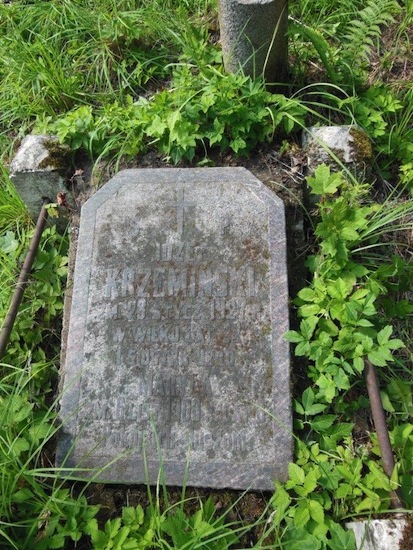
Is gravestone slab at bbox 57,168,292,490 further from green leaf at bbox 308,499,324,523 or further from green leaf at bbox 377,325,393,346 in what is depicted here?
green leaf at bbox 377,325,393,346

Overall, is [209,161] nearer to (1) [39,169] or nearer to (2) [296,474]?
(1) [39,169]

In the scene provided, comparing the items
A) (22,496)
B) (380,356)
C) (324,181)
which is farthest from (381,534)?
(324,181)

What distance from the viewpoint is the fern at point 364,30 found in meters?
2.61

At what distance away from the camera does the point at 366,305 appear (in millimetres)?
1891

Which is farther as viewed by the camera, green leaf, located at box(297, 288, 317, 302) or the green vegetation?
green leaf, located at box(297, 288, 317, 302)

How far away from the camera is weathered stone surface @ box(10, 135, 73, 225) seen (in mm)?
2344

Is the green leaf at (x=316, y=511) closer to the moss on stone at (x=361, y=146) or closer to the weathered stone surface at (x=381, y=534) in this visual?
the weathered stone surface at (x=381, y=534)

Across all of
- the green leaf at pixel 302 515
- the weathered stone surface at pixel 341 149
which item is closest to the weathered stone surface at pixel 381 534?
the green leaf at pixel 302 515

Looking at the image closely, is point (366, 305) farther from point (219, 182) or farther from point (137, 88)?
point (137, 88)

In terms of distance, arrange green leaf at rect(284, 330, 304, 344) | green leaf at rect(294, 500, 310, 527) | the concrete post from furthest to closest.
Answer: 1. the concrete post
2. green leaf at rect(284, 330, 304, 344)
3. green leaf at rect(294, 500, 310, 527)

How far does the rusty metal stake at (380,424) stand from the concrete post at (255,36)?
142 centimetres

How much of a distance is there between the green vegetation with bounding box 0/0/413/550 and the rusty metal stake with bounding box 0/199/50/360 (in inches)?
3.0

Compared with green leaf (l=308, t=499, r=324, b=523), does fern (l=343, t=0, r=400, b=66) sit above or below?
above

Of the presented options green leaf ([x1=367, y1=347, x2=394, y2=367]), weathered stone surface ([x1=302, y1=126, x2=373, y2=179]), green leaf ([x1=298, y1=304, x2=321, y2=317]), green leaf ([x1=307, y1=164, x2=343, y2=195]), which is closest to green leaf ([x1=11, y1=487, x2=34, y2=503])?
green leaf ([x1=298, y1=304, x2=321, y2=317])
